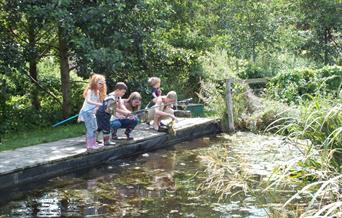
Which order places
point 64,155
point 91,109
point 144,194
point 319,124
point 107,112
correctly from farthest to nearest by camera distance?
point 107,112 < point 91,109 < point 64,155 < point 144,194 < point 319,124

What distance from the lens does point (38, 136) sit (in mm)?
11195

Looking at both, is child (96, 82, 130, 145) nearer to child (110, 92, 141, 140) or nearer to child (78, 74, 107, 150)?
child (78, 74, 107, 150)

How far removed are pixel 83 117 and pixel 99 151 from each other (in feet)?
2.28

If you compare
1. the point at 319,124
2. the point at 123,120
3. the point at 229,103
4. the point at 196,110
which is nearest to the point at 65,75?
the point at 123,120

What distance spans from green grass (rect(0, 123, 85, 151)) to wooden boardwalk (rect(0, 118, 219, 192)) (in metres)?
0.38

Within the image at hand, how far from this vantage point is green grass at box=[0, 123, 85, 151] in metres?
10.2

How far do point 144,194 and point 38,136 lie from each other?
435 cm

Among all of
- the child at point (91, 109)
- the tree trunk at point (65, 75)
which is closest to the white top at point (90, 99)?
the child at point (91, 109)

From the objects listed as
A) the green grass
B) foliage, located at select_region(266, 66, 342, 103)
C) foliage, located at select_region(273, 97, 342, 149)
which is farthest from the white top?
foliage, located at select_region(266, 66, 342, 103)

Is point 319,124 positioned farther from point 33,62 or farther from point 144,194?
point 33,62

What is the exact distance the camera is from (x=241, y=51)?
813 inches

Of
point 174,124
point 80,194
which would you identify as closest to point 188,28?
point 174,124

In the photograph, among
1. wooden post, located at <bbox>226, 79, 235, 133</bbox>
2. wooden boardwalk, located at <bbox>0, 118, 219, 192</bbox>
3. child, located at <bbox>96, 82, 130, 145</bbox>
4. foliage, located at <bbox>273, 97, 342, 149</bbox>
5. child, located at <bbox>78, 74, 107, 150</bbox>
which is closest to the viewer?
foliage, located at <bbox>273, 97, 342, 149</bbox>

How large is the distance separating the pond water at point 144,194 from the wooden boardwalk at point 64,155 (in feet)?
0.64
